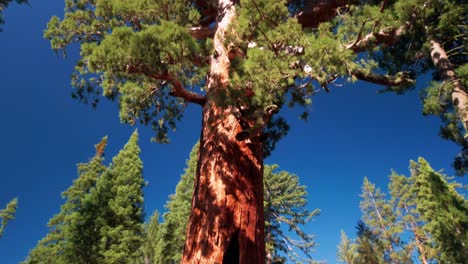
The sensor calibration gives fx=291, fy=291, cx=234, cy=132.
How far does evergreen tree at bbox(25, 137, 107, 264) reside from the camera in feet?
54.6

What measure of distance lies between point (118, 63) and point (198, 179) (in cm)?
226

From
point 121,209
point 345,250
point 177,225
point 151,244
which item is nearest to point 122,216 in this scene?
point 121,209

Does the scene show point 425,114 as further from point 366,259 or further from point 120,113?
point 366,259

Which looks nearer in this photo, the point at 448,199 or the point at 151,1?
the point at 151,1

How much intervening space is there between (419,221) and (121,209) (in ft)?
98.9

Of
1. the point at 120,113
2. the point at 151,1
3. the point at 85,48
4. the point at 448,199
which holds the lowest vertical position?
the point at 85,48

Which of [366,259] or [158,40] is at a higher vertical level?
[366,259]

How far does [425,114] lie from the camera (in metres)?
8.22

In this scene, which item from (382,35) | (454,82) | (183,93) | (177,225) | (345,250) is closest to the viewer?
(382,35)

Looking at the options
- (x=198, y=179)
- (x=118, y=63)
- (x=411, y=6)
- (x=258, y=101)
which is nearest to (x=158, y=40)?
(x=118, y=63)

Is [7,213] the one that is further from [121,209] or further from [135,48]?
[135,48]

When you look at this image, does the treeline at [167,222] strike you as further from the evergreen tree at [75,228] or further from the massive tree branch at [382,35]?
the massive tree branch at [382,35]

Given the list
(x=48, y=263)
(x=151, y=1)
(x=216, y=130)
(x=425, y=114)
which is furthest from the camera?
(x=48, y=263)

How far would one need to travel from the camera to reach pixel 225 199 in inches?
139
